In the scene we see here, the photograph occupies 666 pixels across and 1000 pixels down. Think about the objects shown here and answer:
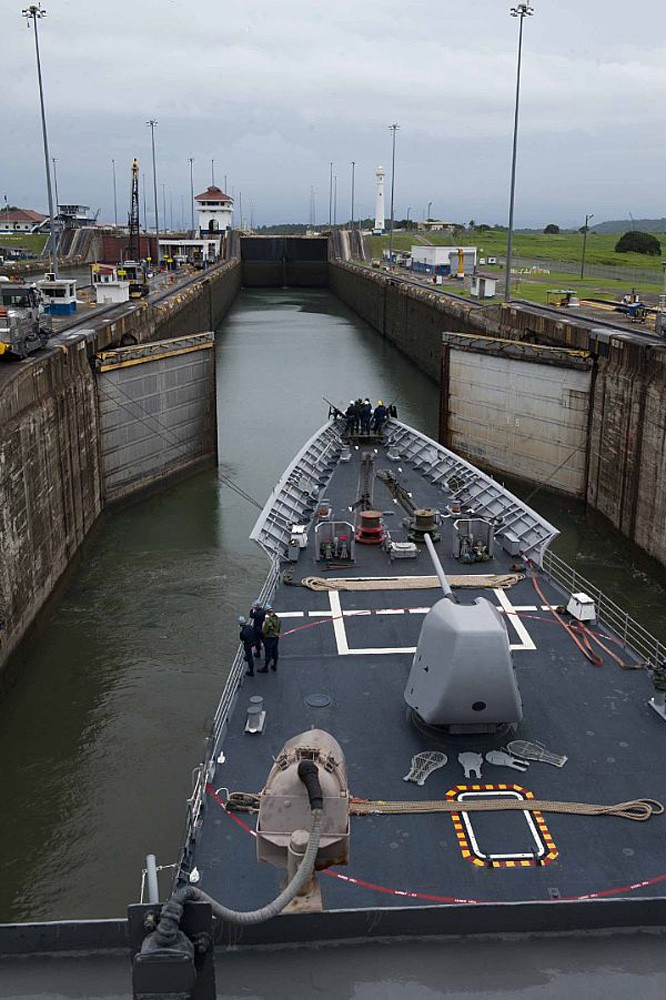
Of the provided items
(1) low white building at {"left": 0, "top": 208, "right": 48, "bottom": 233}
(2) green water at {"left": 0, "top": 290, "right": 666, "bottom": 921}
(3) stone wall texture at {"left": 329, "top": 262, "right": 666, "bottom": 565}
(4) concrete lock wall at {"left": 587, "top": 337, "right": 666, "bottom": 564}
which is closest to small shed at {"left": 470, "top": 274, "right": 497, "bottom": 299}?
(3) stone wall texture at {"left": 329, "top": 262, "right": 666, "bottom": 565}

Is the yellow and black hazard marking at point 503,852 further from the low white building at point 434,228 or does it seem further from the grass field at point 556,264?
the low white building at point 434,228

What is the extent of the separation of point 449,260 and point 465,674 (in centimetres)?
8882

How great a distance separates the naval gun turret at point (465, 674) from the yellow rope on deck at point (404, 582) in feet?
18.8

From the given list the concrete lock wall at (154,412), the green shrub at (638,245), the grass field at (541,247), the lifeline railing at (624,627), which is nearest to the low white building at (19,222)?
the grass field at (541,247)

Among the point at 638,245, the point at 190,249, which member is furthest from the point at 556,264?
the point at 190,249

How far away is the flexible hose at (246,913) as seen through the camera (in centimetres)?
449

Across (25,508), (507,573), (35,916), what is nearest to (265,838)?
(35,916)

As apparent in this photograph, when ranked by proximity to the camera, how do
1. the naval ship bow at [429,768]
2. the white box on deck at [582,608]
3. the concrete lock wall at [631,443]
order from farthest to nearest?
the concrete lock wall at [631,443] < the white box on deck at [582,608] < the naval ship bow at [429,768]

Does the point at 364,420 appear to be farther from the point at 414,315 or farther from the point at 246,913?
the point at 414,315

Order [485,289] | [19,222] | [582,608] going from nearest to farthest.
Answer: [582,608] → [485,289] → [19,222]

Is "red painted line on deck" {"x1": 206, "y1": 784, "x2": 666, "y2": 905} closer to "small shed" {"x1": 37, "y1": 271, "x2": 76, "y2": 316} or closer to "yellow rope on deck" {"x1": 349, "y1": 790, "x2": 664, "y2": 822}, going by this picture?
"yellow rope on deck" {"x1": 349, "y1": 790, "x2": 664, "y2": 822}

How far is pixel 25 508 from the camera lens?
23.0m

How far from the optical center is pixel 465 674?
12.2 meters

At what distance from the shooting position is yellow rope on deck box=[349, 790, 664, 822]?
11.4 metres
